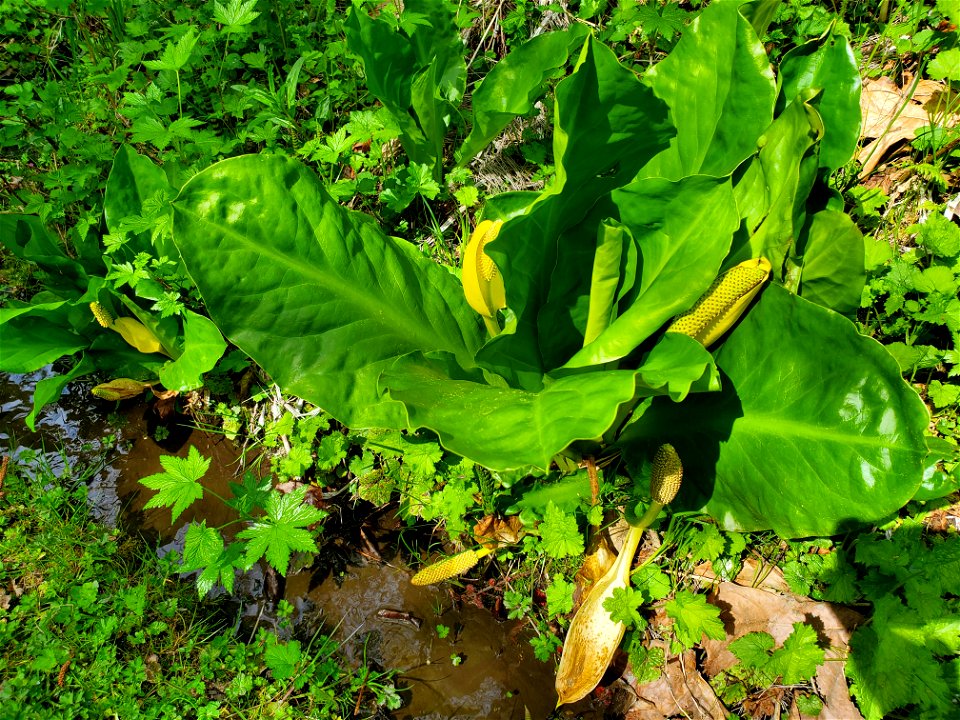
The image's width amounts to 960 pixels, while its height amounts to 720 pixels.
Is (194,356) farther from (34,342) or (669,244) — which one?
(669,244)

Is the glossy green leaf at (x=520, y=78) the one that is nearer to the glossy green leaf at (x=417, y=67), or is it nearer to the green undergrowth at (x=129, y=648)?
the glossy green leaf at (x=417, y=67)

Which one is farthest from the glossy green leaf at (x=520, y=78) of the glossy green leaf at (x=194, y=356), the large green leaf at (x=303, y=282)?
the glossy green leaf at (x=194, y=356)

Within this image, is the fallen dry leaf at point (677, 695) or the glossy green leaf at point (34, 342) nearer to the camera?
the fallen dry leaf at point (677, 695)

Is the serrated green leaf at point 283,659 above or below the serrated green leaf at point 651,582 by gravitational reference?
below

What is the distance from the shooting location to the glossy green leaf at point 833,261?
1823 millimetres

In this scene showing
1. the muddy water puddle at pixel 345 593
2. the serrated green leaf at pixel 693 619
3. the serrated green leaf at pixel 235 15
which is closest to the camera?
the serrated green leaf at pixel 693 619

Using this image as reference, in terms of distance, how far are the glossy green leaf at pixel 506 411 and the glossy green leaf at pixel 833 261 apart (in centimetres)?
78

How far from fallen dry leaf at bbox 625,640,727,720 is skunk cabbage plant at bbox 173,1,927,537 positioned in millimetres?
523

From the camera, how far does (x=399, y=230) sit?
2859 millimetres

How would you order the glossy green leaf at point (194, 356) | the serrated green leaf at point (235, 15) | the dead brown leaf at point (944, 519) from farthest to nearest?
the serrated green leaf at point (235, 15) → the glossy green leaf at point (194, 356) → the dead brown leaf at point (944, 519)

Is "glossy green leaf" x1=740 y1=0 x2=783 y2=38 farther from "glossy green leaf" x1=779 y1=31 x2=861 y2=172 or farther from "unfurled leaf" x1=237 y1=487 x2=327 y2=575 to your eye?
"unfurled leaf" x1=237 y1=487 x2=327 y2=575

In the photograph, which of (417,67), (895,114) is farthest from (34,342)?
(895,114)

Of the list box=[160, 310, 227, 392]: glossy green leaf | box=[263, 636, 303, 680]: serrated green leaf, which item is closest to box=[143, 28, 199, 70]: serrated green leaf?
box=[160, 310, 227, 392]: glossy green leaf

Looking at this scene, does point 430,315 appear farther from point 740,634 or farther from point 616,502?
point 740,634
